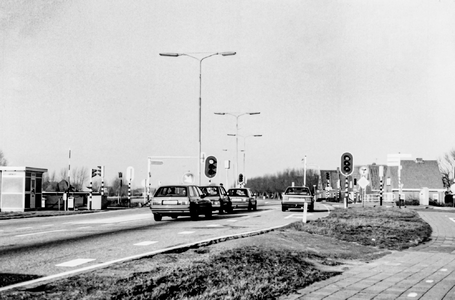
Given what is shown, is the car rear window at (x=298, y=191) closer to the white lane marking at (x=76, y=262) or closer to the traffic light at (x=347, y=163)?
the traffic light at (x=347, y=163)

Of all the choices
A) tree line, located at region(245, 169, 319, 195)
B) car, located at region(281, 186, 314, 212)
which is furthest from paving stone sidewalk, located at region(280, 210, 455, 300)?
tree line, located at region(245, 169, 319, 195)

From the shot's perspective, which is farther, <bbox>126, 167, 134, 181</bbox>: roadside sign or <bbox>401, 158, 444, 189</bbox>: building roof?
<bbox>401, 158, 444, 189</bbox>: building roof

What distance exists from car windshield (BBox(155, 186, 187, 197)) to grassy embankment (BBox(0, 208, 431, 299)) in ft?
34.4

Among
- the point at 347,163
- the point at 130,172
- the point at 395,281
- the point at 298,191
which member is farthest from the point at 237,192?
the point at 395,281

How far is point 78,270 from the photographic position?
1012 centimetres

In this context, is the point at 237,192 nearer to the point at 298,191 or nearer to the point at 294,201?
the point at 294,201

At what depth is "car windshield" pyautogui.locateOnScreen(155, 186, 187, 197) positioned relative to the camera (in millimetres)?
26202

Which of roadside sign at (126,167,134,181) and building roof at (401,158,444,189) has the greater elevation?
building roof at (401,158,444,189)

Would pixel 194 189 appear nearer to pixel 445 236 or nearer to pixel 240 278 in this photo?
pixel 445 236

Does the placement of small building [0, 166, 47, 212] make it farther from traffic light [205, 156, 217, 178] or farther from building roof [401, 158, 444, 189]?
building roof [401, 158, 444, 189]

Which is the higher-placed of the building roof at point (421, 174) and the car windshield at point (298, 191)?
the building roof at point (421, 174)

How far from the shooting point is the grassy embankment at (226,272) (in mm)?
7629

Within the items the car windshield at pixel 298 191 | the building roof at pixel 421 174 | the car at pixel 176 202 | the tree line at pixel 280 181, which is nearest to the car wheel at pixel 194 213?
the car at pixel 176 202

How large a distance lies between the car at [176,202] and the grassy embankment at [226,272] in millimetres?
9845
